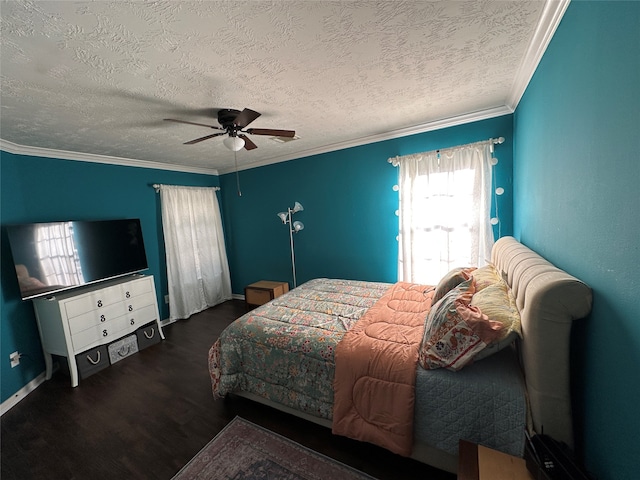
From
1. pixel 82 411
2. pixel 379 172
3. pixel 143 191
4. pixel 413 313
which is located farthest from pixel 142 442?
pixel 379 172

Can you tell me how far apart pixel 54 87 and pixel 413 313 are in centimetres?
292

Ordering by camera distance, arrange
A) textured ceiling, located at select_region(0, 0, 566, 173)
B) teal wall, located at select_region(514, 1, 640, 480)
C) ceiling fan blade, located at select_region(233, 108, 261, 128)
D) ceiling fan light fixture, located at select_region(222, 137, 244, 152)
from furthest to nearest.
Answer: ceiling fan light fixture, located at select_region(222, 137, 244, 152)
ceiling fan blade, located at select_region(233, 108, 261, 128)
textured ceiling, located at select_region(0, 0, 566, 173)
teal wall, located at select_region(514, 1, 640, 480)

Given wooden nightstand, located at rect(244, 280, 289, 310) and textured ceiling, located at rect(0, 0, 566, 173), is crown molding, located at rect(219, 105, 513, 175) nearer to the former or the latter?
textured ceiling, located at rect(0, 0, 566, 173)

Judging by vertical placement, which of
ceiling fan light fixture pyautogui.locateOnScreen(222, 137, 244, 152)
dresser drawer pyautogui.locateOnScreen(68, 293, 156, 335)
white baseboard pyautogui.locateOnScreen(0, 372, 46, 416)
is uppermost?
ceiling fan light fixture pyautogui.locateOnScreen(222, 137, 244, 152)

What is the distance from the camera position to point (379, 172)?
131 inches

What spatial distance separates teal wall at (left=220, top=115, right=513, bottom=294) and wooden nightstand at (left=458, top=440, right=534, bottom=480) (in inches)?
91.5

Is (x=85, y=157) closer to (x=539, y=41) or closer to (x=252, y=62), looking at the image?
(x=252, y=62)

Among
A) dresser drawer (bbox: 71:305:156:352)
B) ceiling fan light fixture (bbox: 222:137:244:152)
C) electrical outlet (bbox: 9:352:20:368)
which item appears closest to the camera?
ceiling fan light fixture (bbox: 222:137:244:152)

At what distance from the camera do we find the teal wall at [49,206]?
7.90 feet

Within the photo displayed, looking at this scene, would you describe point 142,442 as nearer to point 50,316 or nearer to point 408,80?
point 50,316

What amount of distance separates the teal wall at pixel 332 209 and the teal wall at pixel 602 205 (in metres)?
1.65

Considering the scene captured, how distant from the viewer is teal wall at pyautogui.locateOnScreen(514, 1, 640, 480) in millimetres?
726

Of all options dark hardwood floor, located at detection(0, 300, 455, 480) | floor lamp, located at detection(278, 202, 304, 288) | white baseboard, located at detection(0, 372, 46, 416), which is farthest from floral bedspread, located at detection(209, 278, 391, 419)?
white baseboard, located at detection(0, 372, 46, 416)

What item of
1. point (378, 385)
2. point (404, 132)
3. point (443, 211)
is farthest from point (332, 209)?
point (378, 385)
